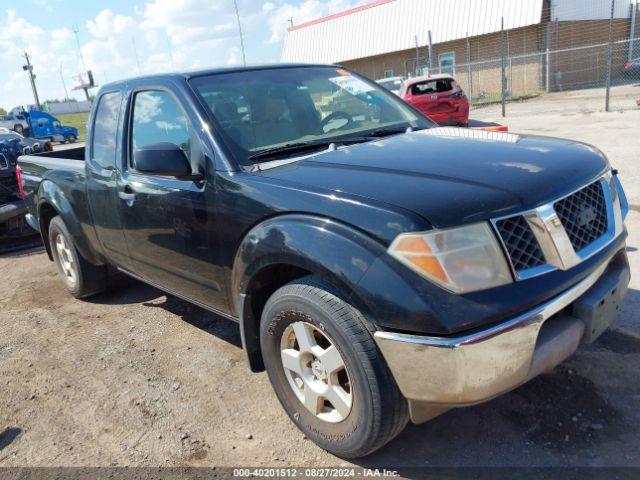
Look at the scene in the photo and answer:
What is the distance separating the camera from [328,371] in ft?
8.00

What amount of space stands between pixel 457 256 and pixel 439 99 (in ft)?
42.2

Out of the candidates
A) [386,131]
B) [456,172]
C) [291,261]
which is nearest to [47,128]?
[386,131]

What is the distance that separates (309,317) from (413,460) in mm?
875

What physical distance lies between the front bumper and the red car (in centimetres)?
1224

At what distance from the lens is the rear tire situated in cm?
484

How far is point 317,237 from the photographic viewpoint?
7.52 ft

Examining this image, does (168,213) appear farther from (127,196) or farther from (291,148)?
(291,148)

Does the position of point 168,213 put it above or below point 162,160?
below

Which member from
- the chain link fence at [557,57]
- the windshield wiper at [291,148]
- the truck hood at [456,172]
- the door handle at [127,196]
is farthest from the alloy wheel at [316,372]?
the chain link fence at [557,57]

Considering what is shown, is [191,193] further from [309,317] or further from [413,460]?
[413,460]

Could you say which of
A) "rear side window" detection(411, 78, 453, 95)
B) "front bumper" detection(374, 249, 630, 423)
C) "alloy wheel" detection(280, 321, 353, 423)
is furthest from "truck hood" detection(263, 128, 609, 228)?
"rear side window" detection(411, 78, 453, 95)

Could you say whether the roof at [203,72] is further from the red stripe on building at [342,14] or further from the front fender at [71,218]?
the red stripe on building at [342,14]

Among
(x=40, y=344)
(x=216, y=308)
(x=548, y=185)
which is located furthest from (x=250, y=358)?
(x=40, y=344)

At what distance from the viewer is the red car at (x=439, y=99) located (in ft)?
46.2
